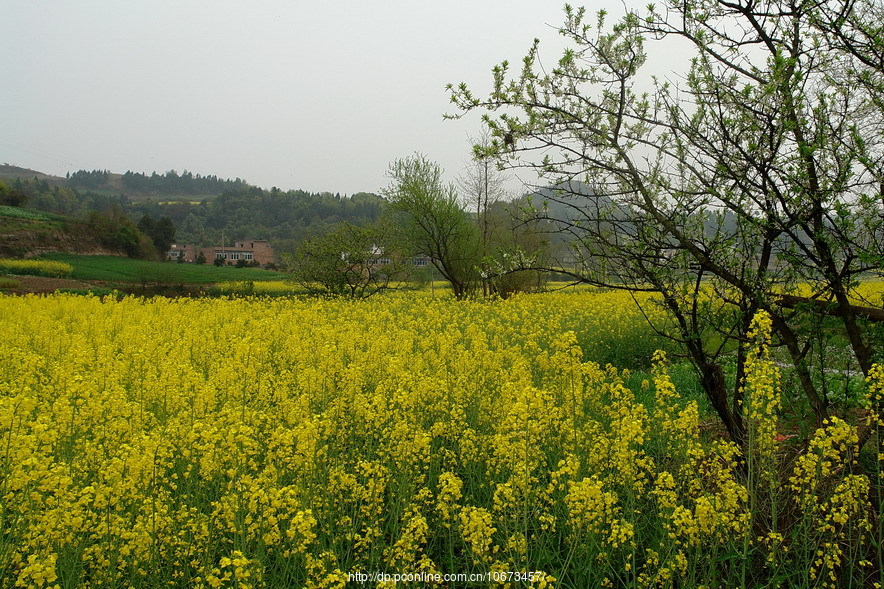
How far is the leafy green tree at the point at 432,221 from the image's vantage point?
23875 millimetres

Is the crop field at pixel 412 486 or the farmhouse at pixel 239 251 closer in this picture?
the crop field at pixel 412 486

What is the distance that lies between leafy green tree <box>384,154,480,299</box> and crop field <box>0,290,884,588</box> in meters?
17.4

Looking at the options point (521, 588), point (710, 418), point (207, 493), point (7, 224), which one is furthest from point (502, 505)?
point (7, 224)

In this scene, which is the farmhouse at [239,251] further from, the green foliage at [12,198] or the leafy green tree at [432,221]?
the leafy green tree at [432,221]

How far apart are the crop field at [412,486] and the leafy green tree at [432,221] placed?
1740 centimetres

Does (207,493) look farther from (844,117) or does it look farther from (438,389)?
(844,117)

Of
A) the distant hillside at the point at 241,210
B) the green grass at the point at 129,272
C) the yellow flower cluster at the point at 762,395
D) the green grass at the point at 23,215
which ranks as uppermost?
the distant hillside at the point at 241,210

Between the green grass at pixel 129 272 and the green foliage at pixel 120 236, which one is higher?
the green foliage at pixel 120 236

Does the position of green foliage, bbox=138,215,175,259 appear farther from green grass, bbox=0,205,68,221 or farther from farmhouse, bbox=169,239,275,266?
farmhouse, bbox=169,239,275,266

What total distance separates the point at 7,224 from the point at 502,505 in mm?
49780

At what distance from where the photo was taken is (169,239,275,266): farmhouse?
68938 millimetres

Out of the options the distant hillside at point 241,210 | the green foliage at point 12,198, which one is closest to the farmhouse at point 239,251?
the distant hillside at point 241,210

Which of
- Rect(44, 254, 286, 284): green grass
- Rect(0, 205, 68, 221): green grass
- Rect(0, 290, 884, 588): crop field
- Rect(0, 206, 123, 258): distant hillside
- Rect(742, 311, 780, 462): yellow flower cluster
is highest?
Rect(0, 205, 68, 221): green grass

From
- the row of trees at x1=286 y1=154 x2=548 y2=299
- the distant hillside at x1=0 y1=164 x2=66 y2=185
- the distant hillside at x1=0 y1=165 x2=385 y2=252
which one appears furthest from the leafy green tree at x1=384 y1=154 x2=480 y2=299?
the distant hillside at x1=0 y1=164 x2=66 y2=185
